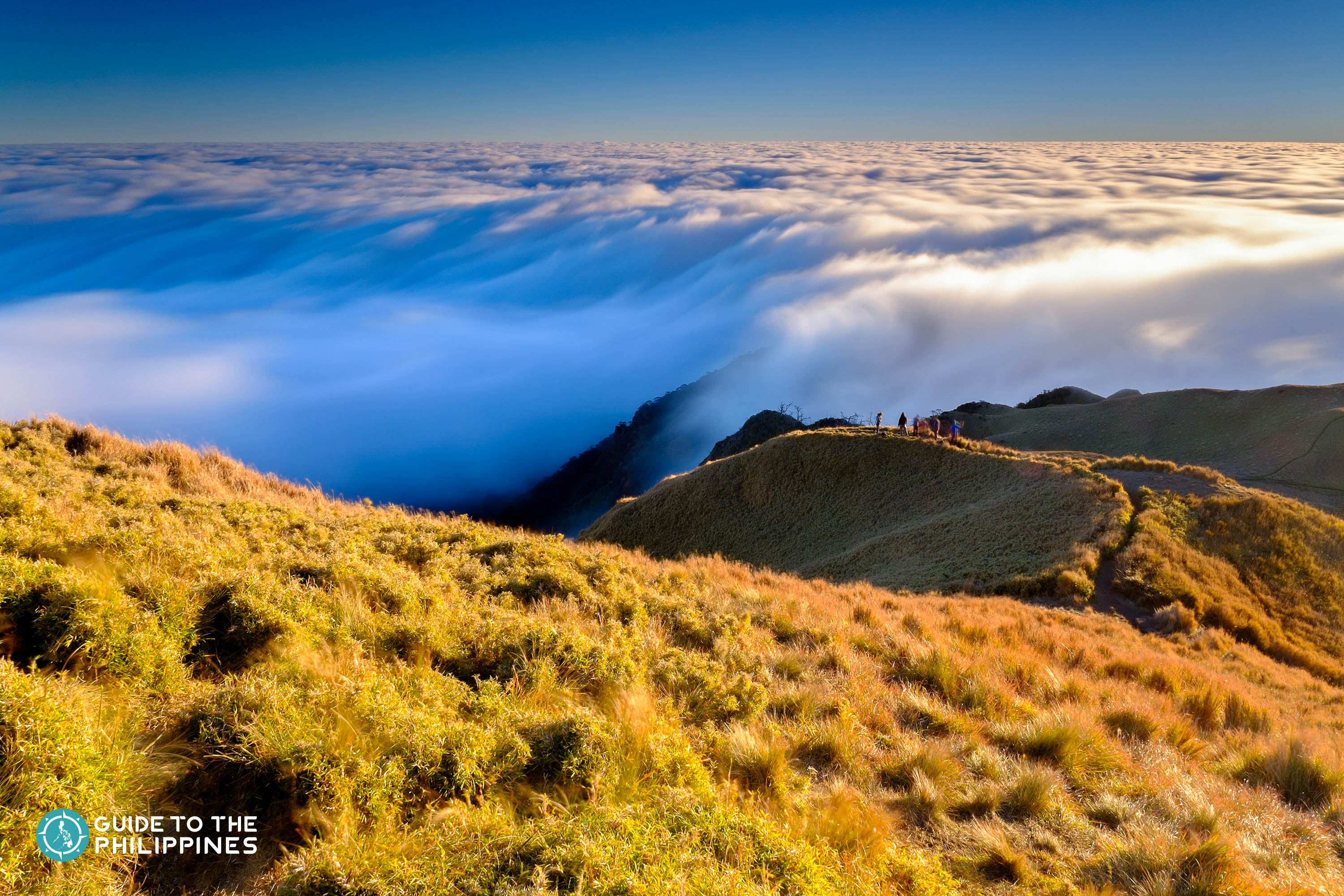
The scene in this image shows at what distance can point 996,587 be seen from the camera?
17.8 metres

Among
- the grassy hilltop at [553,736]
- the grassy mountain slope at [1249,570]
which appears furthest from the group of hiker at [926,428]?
the grassy hilltop at [553,736]

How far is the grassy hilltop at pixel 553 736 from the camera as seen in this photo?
9.33 ft

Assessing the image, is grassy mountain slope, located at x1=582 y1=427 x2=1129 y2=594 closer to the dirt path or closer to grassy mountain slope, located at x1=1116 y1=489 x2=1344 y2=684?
the dirt path

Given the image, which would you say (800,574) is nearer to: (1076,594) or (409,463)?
(1076,594)

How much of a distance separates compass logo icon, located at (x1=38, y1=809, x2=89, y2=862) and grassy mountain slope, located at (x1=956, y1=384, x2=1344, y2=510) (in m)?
40.1

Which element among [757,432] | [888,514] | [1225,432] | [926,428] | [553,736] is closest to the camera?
[553,736]

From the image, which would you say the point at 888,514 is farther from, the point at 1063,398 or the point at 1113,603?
the point at 1063,398

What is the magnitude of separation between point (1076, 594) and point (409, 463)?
561 ft

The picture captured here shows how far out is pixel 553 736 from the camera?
374cm

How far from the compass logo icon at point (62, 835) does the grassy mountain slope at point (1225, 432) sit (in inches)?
1580

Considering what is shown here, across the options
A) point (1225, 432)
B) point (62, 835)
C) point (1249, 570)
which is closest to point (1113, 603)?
point (1249, 570)

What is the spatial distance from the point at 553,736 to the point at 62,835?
2124mm

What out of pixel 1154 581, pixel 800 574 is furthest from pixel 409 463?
pixel 1154 581

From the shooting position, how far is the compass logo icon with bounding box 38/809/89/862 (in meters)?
2.52
